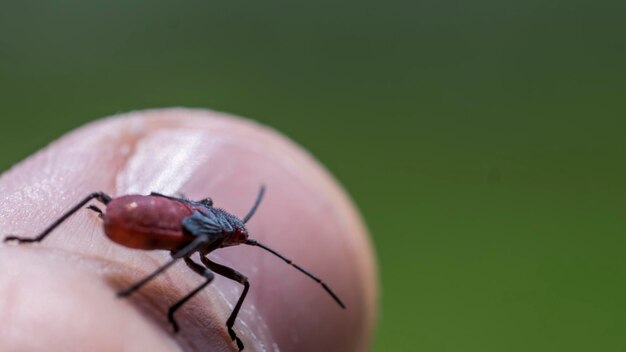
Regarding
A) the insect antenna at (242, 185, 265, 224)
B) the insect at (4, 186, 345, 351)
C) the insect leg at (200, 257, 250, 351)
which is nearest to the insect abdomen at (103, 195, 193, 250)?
the insect at (4, 186, 345, 351)

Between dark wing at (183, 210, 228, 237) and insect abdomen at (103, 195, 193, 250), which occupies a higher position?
dark wing at (183, 210, 228, 237)

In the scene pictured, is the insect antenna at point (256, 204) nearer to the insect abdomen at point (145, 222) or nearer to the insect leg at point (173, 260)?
the insect leg at point (173, 260)

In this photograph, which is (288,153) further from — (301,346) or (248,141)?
(301,346)

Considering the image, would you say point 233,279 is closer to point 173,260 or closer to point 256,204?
point 173,260

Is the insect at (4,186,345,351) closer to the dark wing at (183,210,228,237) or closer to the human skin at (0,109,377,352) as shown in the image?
the dark wing at (183,210,228,237)

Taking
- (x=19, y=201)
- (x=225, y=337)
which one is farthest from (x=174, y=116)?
(x=225, y=337)

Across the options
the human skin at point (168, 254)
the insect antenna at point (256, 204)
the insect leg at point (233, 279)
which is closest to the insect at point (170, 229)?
the insect leg at point (233, 279)
